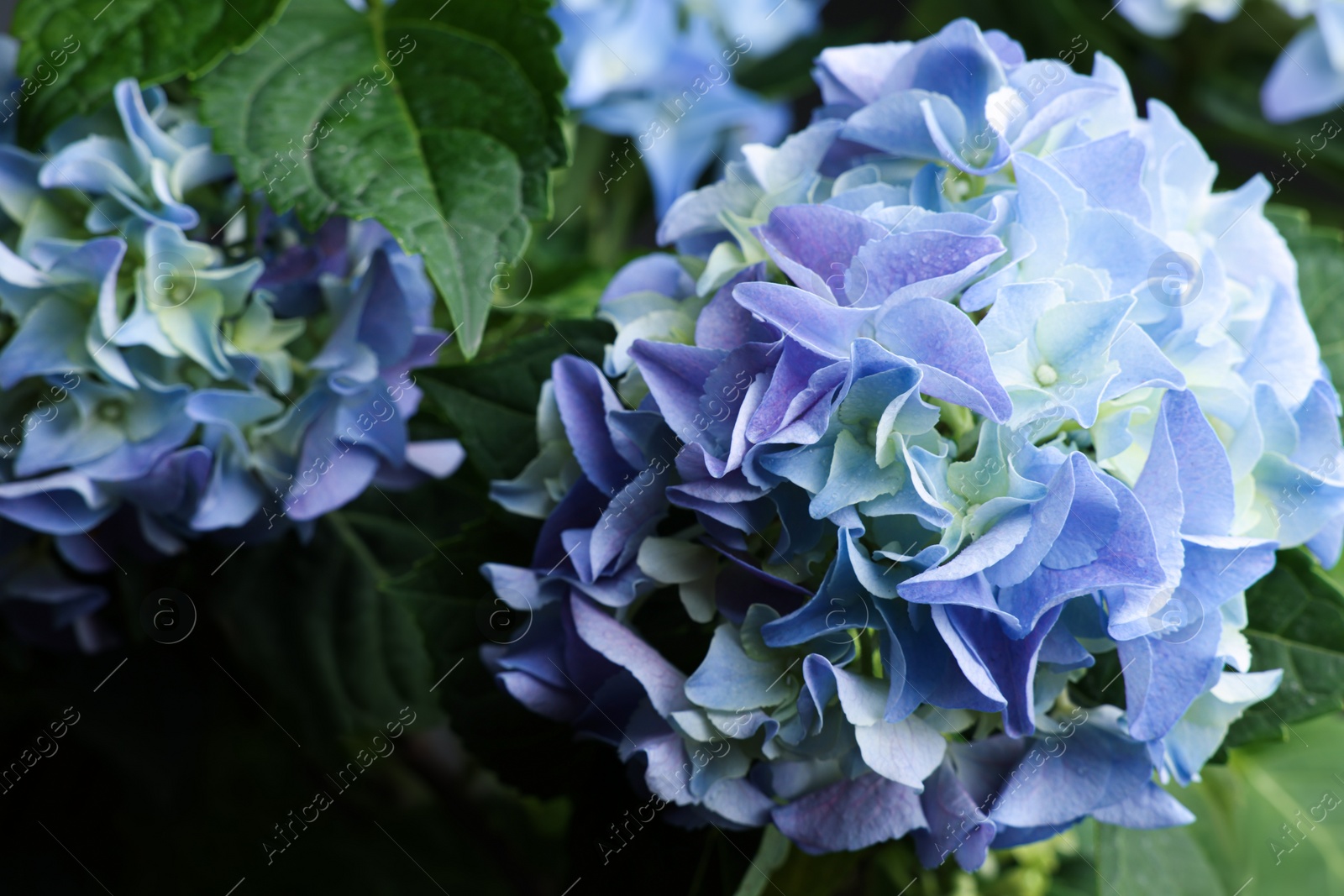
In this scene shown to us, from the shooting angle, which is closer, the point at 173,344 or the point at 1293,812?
the point at 173,344

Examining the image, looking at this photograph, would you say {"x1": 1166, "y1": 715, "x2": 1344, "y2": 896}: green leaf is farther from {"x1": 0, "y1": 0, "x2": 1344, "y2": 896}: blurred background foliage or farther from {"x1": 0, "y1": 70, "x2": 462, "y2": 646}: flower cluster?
{"x1": 0, "y1": 70, "x2": 462, "y2": 646}: flower cluster

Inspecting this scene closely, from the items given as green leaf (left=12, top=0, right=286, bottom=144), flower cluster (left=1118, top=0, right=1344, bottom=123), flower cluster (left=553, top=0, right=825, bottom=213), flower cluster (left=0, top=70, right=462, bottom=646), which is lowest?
flower cluster (left=1118, top=0, right=1344, bottom=123)

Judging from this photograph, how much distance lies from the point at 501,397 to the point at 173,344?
0.11 metres

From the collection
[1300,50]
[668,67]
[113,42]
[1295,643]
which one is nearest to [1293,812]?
[1295,643]

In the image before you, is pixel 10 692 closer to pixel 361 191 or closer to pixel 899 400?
pixel 361 191

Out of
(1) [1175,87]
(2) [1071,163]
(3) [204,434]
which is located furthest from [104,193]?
(1) [1175,87]

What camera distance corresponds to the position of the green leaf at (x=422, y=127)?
14.6 inches

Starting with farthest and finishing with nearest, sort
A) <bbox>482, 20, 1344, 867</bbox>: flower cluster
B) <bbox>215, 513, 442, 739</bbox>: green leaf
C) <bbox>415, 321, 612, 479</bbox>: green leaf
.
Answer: <bbox>215, 513, 442, 739</bbox>: green leaf → <bbox>415, 321, 612, 479</bbox>: green leaf → <bbox>482, 20, 1344, 867</bbox>: flower cluster

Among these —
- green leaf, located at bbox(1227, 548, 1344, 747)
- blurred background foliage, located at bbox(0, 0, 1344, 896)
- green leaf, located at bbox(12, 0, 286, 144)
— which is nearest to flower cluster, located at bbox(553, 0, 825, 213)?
blurred background foliage, located at bbox(0, 0, 1344, 896)

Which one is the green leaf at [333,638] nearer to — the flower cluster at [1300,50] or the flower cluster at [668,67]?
the flower cluster at [668,67]

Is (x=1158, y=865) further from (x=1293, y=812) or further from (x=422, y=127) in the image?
(x=422, y=127)

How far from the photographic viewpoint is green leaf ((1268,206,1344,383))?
470mm

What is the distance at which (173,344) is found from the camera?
391 millimetres

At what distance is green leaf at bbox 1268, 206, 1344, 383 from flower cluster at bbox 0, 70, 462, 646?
35 cm
